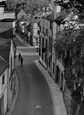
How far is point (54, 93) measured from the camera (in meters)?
30.5

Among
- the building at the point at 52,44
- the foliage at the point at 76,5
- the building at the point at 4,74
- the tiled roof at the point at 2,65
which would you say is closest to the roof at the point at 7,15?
the building at the point at 52,44

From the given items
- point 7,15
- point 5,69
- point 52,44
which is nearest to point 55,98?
A: point 5,69

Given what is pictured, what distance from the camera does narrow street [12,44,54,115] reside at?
985 inches

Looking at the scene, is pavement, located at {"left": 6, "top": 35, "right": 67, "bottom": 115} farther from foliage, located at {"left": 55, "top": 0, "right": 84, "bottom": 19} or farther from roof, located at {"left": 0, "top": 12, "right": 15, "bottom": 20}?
foliage, located at {"left": 55, "top": 0, "right": 84, "bottom": 19}

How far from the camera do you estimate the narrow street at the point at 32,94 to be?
82.1 ft

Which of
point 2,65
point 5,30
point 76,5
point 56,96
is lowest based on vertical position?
point 56,96

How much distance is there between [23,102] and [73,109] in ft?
38.0

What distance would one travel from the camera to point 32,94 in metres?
29.8

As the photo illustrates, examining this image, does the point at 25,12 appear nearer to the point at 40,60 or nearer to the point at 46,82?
the point at 40,60

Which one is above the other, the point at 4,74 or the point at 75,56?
the point at 75,56

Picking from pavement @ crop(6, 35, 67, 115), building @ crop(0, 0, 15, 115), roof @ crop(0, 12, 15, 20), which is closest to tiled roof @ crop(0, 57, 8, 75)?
building @ crop(0, 0, 15, 115)

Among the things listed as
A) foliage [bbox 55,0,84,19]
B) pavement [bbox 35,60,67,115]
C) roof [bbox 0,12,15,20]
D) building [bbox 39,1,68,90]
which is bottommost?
pavement [bbox 35,60,67,115]

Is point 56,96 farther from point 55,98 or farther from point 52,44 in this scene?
point 52,44

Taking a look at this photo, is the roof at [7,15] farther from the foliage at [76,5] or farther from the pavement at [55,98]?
the foliage at [76,5]
